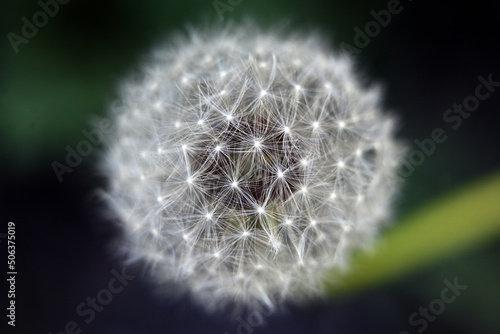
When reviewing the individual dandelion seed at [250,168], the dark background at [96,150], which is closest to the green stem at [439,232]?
the dark background at [96,150]

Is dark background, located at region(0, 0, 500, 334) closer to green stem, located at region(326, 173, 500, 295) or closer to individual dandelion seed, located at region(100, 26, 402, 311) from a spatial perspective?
green stem, located at region(326, 173, 500, 295)

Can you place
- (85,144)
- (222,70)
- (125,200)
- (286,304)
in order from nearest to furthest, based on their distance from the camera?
(222,70)
(125,200)
(286,304)
(85,144)

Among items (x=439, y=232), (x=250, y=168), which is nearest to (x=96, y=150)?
(x=250, y=168)

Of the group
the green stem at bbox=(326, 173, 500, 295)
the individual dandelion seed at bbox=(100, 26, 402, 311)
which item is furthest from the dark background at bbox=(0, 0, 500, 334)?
the individual dandelion seed at bbox=(100, 26, 402, 311)

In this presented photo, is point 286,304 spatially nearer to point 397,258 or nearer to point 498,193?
point 397,258

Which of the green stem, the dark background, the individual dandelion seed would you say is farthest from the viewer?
the green stem

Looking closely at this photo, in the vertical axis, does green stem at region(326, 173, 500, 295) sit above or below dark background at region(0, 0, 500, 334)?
below

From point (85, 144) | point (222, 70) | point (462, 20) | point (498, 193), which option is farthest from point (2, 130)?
point (498, 193)
